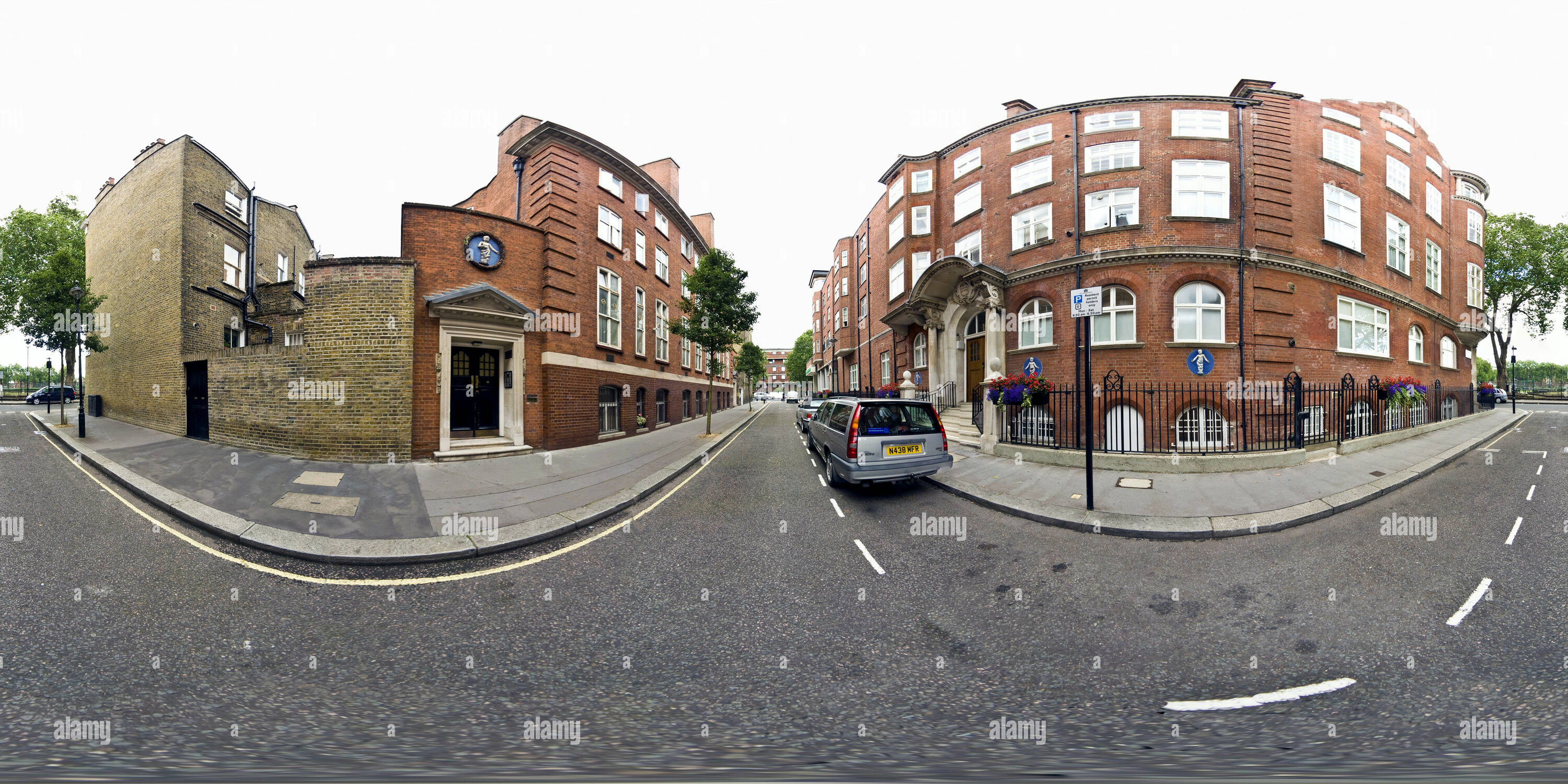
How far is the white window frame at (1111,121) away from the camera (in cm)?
1502

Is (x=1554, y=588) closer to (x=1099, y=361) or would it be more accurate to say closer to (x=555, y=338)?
(x=1099, y=361)

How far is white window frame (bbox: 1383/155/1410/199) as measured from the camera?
16516 millimetres

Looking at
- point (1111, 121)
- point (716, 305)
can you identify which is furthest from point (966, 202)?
point (716, 305)

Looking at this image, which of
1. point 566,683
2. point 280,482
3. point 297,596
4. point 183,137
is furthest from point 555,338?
point 183,137

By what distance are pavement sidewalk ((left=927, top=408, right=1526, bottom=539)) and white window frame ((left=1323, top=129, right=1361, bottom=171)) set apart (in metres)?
9.32

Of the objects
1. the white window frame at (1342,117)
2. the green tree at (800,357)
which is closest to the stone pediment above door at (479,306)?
the white window frame at (1342,117)

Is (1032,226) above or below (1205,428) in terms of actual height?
above

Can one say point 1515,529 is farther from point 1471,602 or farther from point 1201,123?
point 1201,123

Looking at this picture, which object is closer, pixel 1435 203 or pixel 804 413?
pixel 1435 203

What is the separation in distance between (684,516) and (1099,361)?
12889 millimetres

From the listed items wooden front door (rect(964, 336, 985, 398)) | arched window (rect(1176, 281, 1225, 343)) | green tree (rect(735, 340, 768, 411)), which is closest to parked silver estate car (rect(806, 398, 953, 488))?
arched window (rect(1176, 281, 1225, 343))

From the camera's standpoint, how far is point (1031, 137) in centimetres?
1667

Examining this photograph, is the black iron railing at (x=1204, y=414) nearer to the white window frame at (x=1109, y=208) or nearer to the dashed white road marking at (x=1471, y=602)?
the white window frame at (x=1109, y=208)

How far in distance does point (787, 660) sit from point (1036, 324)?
49.0ft
